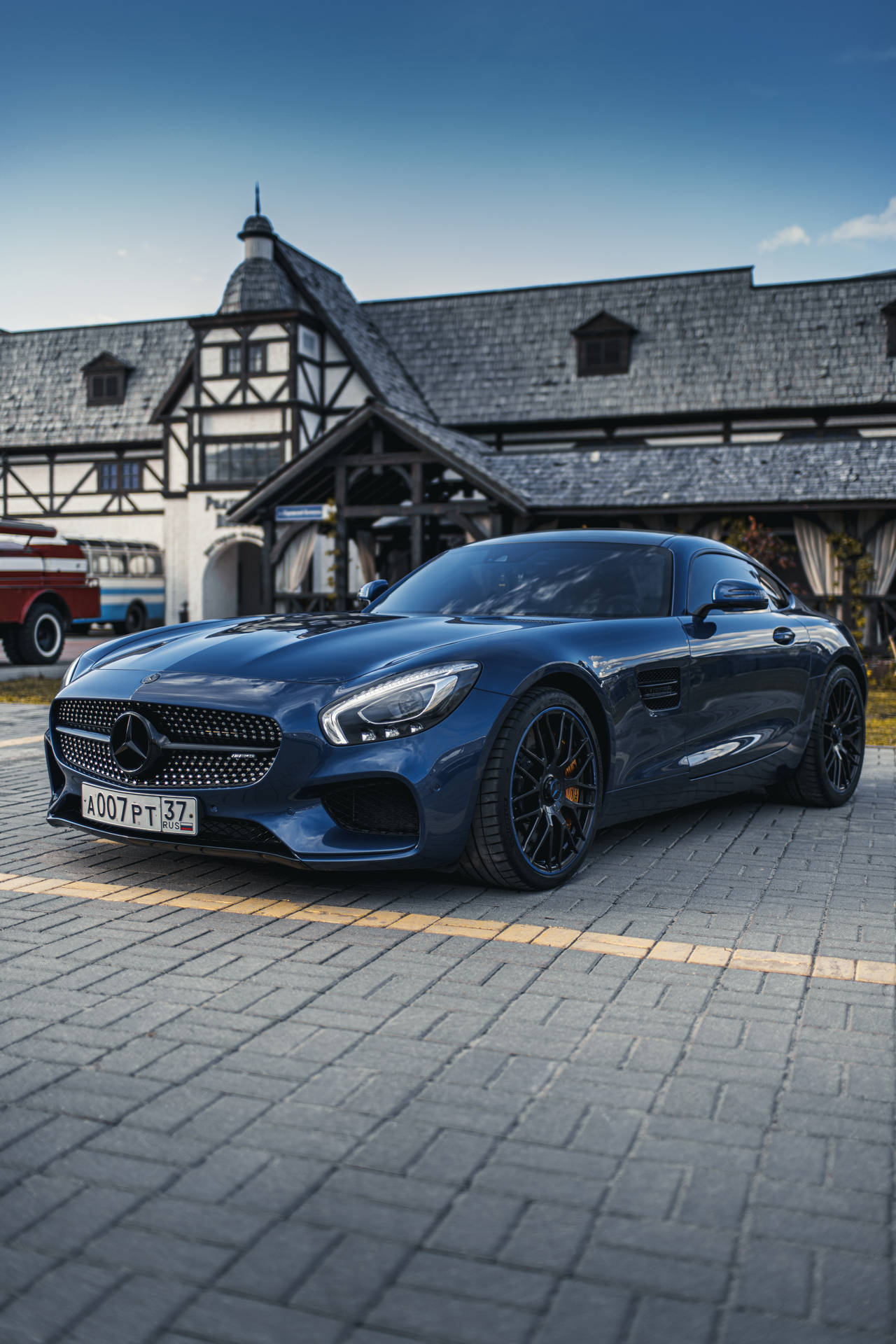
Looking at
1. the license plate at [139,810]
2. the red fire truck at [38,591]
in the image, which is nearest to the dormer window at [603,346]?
the red fire truck at [38,591]

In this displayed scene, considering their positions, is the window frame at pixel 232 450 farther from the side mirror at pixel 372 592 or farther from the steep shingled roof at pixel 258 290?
the side mirror at pixel 372 592

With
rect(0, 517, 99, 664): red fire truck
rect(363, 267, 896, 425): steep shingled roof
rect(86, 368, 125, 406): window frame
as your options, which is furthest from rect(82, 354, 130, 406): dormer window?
rect(0, 517, 99, 664): red fire truck

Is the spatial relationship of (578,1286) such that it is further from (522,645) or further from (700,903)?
(522,645)

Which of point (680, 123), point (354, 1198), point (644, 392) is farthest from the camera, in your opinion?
point (644, 392)

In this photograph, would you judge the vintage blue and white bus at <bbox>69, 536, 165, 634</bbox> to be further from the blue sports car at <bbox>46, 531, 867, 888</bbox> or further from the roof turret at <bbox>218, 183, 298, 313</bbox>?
the blue sports car at <bbox>46, 531, 867, 888</bbox>

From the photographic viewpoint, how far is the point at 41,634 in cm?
1816

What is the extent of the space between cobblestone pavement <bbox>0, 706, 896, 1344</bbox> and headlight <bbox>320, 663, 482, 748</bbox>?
66 cm

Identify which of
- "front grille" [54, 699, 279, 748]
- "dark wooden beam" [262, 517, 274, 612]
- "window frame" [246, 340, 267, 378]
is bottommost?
"front grille" [54, 699, 279, 748]

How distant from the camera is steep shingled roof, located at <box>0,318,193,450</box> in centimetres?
3428

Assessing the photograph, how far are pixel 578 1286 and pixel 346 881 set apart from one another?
2847mm

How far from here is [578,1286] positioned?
1.96 metres

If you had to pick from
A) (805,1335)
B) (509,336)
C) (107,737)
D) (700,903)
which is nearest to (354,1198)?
(805,1335)

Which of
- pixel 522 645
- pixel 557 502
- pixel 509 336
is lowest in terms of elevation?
pixel 522 645

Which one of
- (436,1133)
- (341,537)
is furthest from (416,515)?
(436,1133)
